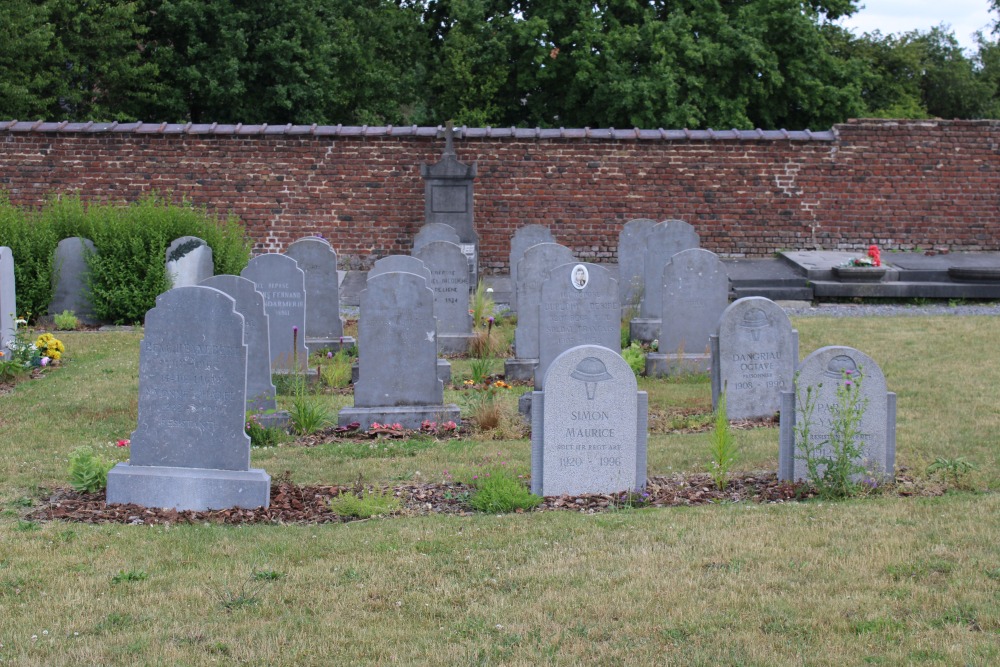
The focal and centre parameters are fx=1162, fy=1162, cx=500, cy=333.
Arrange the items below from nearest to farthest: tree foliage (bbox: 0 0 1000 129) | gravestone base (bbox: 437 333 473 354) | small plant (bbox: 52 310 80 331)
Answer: gravestone base (bbox: 437 333 473 354), small plant (bbox: 52 310 80 331), tree foliage (bbox: 0 0 1000 129)

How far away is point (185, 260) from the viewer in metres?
15.3

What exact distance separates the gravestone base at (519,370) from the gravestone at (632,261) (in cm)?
348

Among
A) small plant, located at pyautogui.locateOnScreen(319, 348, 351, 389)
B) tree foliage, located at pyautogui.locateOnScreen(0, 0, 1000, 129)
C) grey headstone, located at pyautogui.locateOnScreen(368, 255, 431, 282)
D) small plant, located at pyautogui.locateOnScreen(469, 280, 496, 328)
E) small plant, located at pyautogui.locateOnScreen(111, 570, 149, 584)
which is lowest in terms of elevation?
small plant, located at pyautogui.locateOnScreen(111, 570, 149, 584)

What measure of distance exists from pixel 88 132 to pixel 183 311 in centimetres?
1604

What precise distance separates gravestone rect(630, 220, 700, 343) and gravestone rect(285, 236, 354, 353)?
3.47 meters

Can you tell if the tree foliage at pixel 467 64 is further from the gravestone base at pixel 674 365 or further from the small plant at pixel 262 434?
the small plant at pixel 262 434

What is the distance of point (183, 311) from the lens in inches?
271

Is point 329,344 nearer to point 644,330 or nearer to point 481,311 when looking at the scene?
point 481,311

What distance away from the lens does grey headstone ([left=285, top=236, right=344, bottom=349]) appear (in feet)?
42.9

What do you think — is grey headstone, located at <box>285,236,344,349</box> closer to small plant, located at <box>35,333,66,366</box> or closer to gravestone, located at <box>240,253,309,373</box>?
gravestone, located at <box>240,253,309,373</box>

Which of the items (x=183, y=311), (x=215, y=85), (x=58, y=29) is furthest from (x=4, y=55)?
(x=183, y=311)

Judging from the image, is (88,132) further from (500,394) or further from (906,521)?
(906,521)

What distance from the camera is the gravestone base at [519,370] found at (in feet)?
38.9

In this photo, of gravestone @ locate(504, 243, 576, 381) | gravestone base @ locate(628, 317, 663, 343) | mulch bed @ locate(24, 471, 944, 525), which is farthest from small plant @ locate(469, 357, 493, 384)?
mulch bed @ locate(24, 471, 944, 525)
